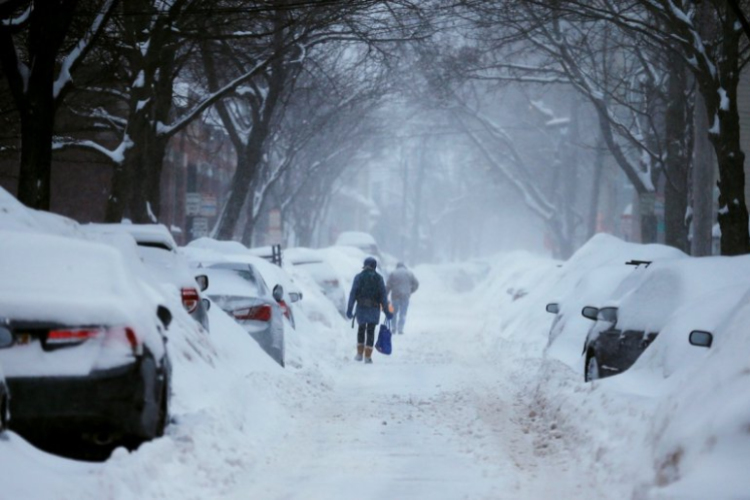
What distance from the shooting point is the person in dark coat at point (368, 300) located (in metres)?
20.4

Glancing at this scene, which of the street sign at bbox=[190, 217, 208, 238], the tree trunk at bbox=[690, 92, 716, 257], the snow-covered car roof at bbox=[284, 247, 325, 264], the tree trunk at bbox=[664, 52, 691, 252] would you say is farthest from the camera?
the snow-covered car roof at bbox=[284, 247, 325, 264]

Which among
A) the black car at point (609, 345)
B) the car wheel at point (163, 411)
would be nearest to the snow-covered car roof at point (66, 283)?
the car wheel at point (163, 411)

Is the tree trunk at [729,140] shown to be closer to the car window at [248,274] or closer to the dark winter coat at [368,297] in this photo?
the dark winter coat at [368,297]

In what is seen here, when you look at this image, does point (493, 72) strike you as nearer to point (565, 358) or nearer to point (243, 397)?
point (565, 358)

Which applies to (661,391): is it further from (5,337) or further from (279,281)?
(279,281)

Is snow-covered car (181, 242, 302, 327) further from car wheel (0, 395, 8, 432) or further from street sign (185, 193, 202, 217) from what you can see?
car wheel (0, 395, 8, 432)

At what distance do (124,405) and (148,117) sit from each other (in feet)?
47.2

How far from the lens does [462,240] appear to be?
A: 11100cm

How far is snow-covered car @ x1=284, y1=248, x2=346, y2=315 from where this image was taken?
31734 mm

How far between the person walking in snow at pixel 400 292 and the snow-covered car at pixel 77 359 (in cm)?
2081

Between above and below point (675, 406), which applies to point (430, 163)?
above

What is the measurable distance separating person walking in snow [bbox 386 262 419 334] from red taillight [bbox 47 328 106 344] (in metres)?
21.3

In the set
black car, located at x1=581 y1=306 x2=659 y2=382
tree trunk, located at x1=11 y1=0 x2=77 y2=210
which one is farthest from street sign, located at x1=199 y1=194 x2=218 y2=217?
black car, located at x1=581 y1=306 x2=659 y2=382

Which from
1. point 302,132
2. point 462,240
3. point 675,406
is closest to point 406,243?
point 462,240
